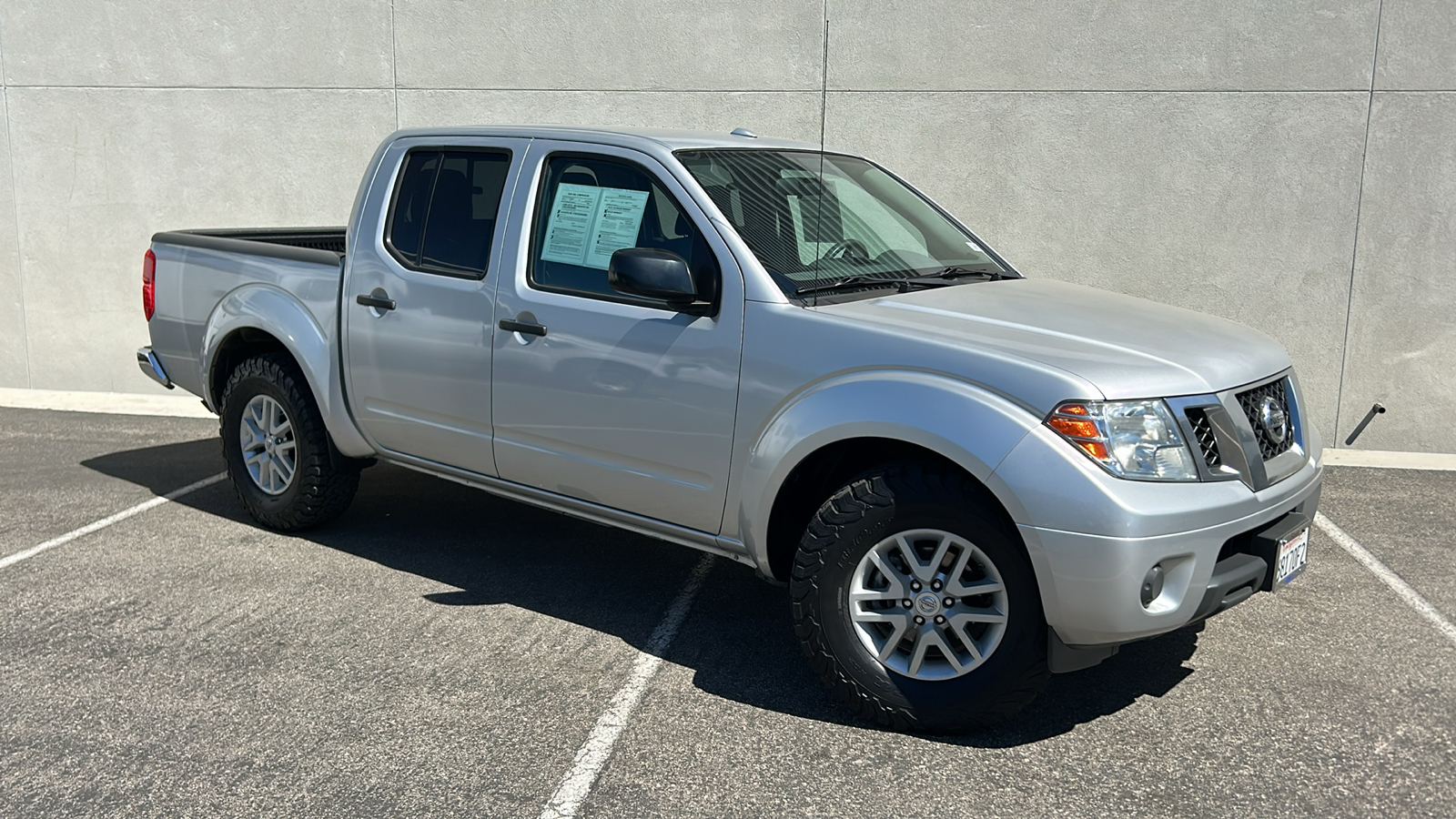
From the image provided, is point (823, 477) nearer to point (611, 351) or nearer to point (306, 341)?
point (611, 351)

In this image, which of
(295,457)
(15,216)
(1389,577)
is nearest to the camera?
(1389,577)

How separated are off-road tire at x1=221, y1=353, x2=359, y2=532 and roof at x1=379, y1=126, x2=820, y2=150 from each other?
1.35m

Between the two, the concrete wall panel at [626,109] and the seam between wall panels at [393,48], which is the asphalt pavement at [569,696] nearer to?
the concrete wall panel at [626,109]

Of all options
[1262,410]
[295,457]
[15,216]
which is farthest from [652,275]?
[15,216]

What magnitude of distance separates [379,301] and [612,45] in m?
4.06

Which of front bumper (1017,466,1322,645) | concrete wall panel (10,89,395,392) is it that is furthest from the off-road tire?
concrete wall panel (10,89,395,392)

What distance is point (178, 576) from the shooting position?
17.2 ft

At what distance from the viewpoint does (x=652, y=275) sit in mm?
4043

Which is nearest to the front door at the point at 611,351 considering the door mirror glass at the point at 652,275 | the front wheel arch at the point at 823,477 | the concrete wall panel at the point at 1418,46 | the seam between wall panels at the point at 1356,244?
the door mirror glass at the point at 652,275

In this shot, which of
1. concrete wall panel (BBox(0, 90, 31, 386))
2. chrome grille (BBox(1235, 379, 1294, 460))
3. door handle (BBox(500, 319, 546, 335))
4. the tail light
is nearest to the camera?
chrome grille (BBox(1235, 379, 1294, 460))

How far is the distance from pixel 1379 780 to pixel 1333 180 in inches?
210

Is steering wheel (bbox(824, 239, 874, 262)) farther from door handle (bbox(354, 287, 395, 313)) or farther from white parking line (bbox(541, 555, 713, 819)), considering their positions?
door handle (bbox(354, 287, 395, 313))

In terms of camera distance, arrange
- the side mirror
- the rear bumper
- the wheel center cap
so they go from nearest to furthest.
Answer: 1. the wheel center cap
2. the side mirror
3. the rear bumper

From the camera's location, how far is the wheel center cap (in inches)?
147
